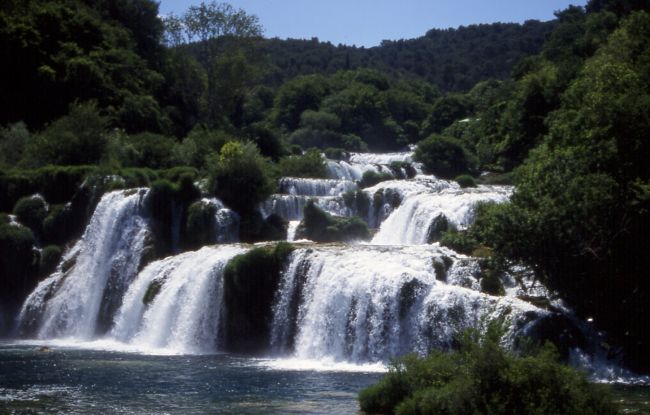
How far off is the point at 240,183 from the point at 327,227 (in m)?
4.96

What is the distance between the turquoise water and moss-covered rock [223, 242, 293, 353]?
6.10ft

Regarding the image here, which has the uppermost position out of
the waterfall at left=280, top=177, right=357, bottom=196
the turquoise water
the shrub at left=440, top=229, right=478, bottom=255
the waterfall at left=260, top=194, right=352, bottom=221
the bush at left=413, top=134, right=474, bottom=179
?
the bush at left=413, top=134, right=474, bottom=179

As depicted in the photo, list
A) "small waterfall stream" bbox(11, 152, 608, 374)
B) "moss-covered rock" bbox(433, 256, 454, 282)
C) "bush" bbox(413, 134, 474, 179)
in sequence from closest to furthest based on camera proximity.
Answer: "small waterfall stream" bbox(11, 152, 608, 374) → "moss-covered rock" bbox(433, 256, 454, 282) → "bush" bbox(413, 134, 474, 179)

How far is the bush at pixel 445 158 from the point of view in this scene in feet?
209

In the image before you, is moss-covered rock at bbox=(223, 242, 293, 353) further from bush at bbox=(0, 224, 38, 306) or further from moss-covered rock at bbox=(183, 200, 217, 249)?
bush at bbox=(0, 224, 38, 306)

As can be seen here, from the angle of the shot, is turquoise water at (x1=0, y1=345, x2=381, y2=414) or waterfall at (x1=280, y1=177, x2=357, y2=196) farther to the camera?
waterfall at (x1=280, y1=177, x2=357, y2=196)

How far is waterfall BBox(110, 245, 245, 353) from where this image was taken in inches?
1415

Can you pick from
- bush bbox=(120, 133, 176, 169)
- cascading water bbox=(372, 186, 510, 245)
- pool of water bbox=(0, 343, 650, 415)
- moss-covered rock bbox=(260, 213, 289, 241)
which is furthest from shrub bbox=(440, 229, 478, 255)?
bush bbox=(120, 133, 176, 169)

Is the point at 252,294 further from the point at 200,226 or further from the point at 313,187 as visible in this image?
the point at 313,187

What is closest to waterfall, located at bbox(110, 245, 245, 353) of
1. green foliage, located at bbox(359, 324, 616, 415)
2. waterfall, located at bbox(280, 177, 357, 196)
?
waterfall, located at bbox(280, 177, 357, 196)

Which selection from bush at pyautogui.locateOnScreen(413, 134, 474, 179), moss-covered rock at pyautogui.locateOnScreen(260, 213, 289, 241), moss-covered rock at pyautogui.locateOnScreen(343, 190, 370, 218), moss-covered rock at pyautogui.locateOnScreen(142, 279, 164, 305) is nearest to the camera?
moss-covered rock at pyautogui.locateOnScreen(142, 279, 164, 305)

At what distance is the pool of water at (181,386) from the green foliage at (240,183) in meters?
12.7

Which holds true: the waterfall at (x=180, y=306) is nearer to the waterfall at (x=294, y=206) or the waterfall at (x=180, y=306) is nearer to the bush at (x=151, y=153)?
the waterfall at (x=294, y=206)

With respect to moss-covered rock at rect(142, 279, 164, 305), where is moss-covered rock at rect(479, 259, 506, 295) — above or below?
above
